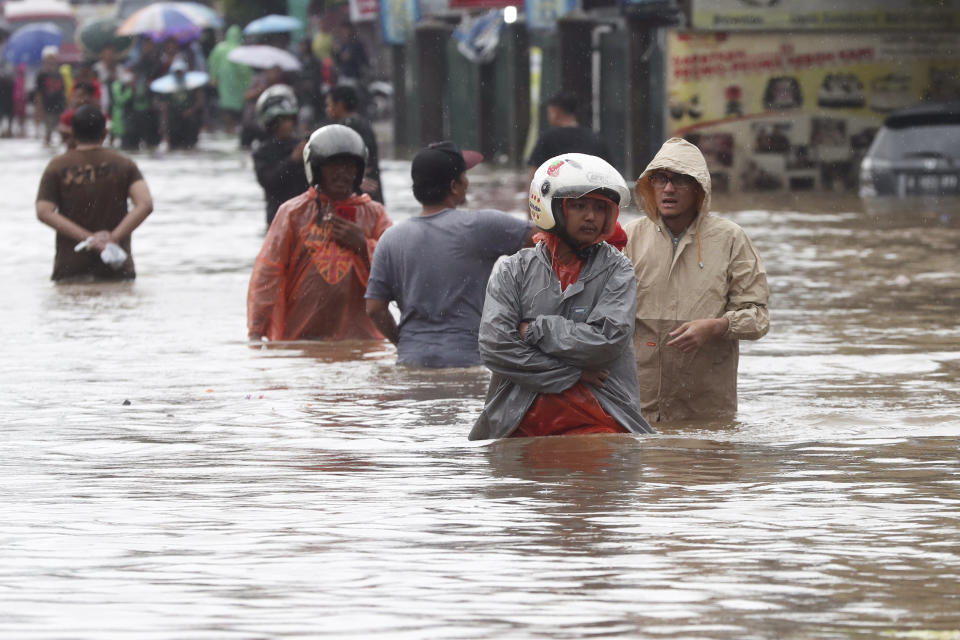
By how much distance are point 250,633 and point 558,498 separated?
195cm

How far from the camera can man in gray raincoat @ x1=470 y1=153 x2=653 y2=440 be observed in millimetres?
6844

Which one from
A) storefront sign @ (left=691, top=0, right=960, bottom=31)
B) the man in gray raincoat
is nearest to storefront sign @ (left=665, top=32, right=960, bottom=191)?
storefront sign @ (left=691, top=0, right=960, bottom=31)

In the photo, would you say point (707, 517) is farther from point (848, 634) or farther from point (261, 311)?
point (261, 311)

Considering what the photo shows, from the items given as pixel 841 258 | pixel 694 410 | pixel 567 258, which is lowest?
pixel 841 258

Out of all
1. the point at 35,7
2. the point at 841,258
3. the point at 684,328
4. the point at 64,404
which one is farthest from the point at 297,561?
the point at 35,7

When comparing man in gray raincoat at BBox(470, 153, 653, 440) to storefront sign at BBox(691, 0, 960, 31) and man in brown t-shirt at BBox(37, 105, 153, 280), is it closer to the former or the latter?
man in brown t-shirt at BBox(37, 105, 153, 280)

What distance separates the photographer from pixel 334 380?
10422mm

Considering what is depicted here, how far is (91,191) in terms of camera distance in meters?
15.0

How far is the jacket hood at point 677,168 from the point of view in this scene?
25.7ft

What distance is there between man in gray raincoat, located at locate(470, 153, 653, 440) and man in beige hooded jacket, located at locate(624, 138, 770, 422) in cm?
83

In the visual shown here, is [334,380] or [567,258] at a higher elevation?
[567,258]

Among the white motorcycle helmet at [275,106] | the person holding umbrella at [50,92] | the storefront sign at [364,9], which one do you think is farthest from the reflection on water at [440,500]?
the storefront sign at [364,9]

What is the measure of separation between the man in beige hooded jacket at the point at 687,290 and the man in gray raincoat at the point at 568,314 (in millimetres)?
831

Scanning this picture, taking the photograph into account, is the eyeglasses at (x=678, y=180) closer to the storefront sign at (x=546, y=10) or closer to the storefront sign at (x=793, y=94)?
the storefront sign at (x=793, y=94)
